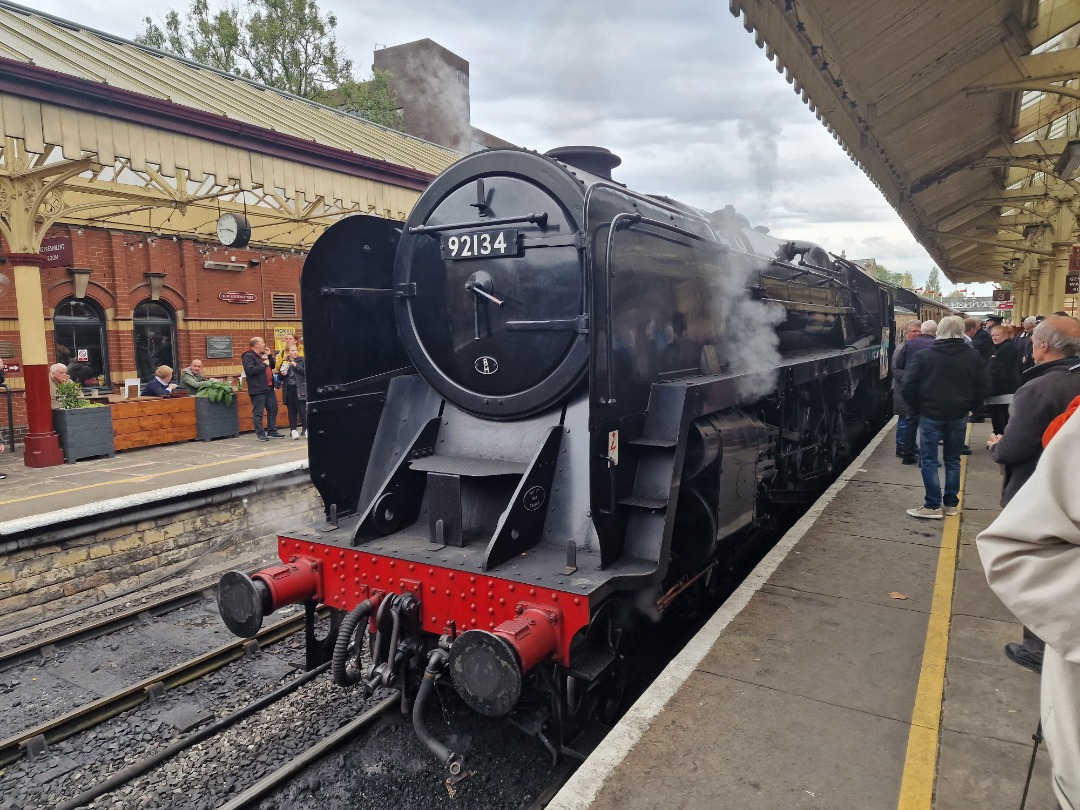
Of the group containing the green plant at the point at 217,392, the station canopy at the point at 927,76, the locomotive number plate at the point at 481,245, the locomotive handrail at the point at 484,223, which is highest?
the station canopy at the point at 927,76

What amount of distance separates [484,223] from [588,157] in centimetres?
87

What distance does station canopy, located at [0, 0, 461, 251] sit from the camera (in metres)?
6.91

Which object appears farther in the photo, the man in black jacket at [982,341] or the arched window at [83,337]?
the arched window at [83,337]

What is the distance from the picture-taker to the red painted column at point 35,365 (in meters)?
7.91

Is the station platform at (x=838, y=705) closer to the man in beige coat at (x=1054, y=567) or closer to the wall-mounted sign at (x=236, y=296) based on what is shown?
the man in beige coat at (x=1054, y=567)

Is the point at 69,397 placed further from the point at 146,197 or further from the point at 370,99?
the point at 370,99

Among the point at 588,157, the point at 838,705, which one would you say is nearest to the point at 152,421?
the point at 588,157

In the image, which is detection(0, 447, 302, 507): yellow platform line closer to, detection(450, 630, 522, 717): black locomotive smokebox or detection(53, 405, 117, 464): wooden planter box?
detection(53, 405, 117, 464): wooden planter box

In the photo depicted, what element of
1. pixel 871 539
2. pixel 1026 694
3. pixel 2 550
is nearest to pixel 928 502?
pixel 871 539

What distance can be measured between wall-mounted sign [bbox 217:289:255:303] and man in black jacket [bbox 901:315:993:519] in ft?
38.9

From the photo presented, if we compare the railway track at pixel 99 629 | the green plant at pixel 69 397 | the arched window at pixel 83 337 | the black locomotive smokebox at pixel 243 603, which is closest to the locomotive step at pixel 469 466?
the black locomotive smokebox at pixel 243 603

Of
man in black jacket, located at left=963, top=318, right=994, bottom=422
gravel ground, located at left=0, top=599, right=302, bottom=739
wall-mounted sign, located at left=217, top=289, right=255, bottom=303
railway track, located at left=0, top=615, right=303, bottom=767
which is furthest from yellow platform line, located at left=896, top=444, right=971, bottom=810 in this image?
wall-mounted sign, located at left=217, top=289, right=255, bottom=303

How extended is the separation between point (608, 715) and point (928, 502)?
3591 mm

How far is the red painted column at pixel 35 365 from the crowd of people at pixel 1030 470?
9.00m
